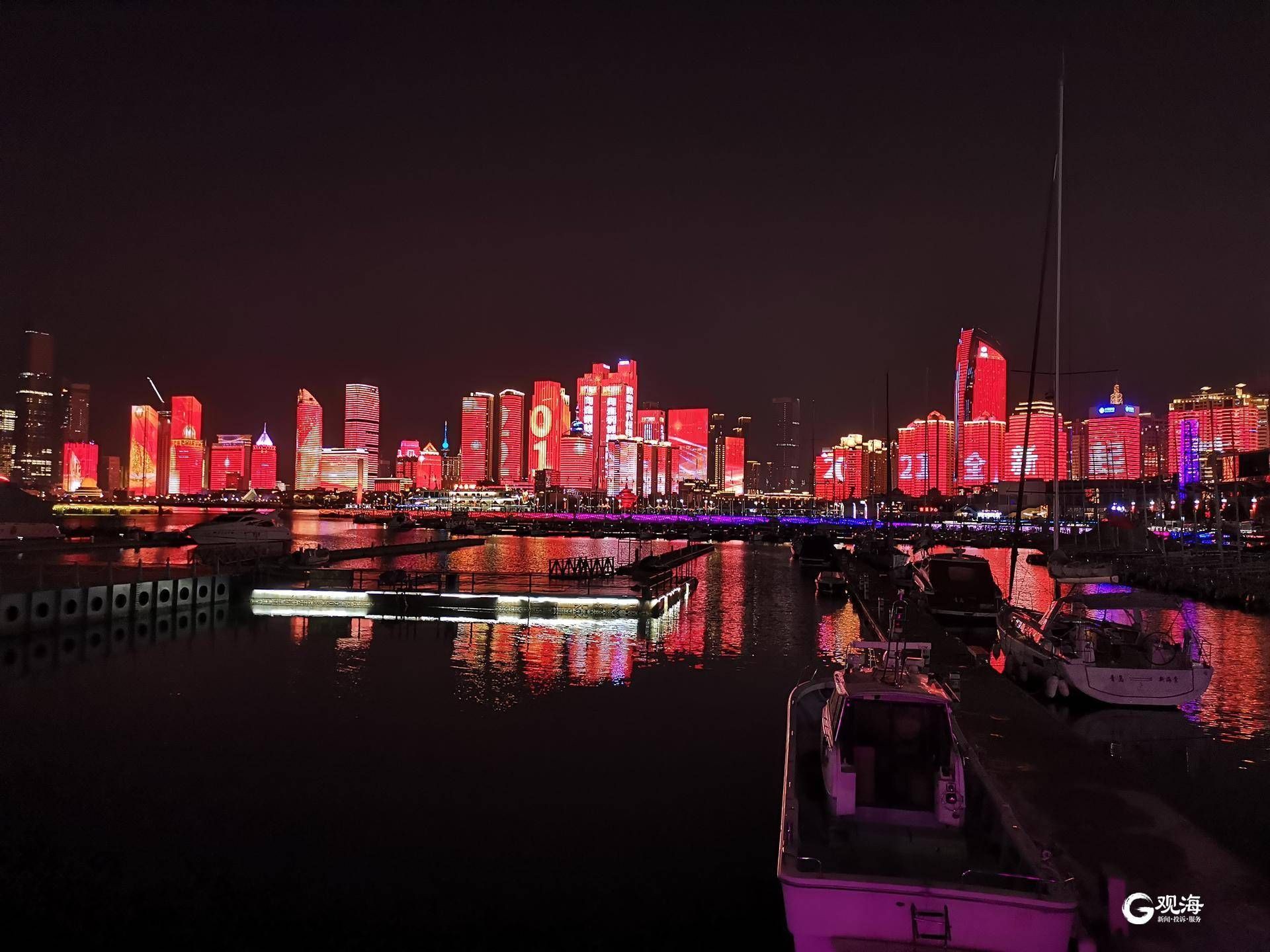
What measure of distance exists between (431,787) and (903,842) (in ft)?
26.8

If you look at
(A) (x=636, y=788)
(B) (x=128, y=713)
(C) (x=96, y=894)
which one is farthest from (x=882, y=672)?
(B) (x=128, y=713)

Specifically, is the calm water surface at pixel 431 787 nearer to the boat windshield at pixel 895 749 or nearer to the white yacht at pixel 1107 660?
the white yacht at pixel 1107 660

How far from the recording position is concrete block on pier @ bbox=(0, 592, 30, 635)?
26.3 m

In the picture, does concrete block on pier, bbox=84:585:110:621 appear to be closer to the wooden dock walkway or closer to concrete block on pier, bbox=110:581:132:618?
concrete block on pier, bbox=110:581:132:618

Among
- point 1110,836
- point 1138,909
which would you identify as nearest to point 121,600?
point 1110,836

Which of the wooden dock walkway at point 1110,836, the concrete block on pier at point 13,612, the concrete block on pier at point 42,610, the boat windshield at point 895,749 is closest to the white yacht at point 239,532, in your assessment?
the concrete block on pier at point 42,610

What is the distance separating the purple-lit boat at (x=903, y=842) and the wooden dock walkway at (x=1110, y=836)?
79cm

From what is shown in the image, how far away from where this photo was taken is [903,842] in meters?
8.92

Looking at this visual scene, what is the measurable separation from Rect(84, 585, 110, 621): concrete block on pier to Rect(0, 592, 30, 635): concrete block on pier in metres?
2.20

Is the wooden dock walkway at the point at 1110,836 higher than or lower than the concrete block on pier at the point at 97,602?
higher

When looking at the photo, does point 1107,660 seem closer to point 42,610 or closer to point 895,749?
point 895,749

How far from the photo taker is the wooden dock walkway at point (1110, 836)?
25.9ft

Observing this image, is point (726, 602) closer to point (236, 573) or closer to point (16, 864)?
point (236, 573)

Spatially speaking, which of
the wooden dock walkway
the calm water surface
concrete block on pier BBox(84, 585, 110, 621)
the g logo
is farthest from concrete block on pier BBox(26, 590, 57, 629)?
the g logo
